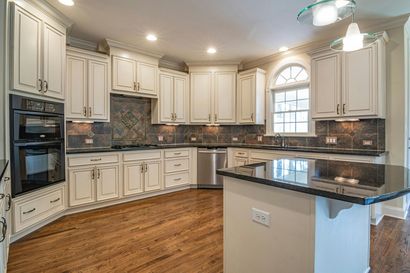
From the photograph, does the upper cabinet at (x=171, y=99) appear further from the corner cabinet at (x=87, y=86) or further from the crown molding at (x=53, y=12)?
the crown molding at (x=53, y=12)

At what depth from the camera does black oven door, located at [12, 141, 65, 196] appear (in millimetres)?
2410

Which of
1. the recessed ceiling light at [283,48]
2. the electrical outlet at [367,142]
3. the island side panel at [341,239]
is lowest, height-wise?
the island side panel at [341,239]

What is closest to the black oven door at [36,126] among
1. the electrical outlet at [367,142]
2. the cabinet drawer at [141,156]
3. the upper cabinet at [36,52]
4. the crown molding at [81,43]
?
the upper cabinet at [36,52]

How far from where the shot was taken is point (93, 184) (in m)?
3.41

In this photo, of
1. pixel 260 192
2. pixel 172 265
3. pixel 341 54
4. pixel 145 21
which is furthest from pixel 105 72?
pixel 341 54

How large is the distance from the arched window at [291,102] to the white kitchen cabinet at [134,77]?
2479 millimetres

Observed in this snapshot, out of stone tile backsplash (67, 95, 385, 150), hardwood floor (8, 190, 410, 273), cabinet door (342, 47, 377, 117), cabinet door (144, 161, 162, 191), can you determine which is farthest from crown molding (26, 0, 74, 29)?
cabinet door (342, 47, 377, 117)

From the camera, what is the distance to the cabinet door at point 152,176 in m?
4.02

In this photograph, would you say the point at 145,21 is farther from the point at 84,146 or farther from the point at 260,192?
the point at 260,192

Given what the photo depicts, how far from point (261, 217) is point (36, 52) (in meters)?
3.01

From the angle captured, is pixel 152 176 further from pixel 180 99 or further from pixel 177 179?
pixel 180 99

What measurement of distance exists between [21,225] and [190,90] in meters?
3.65

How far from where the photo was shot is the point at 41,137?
→ 8.94 ft

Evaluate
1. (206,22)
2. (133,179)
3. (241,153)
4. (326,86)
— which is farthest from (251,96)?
(133,179)
